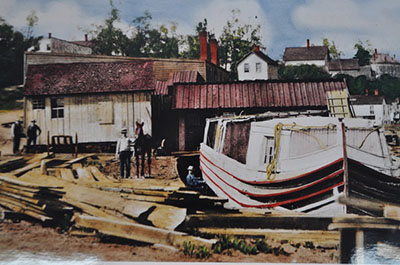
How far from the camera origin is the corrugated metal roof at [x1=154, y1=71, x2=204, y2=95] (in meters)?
4.32

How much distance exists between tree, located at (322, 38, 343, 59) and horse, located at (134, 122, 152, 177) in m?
2.17

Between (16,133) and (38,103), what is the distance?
0.40 m

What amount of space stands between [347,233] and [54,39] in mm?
3693

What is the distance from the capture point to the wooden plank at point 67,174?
414 cm

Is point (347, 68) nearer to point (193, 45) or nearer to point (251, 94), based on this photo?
point (251, 94)

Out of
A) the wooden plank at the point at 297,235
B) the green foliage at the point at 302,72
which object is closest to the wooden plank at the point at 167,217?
the wooden plank at the point at 297,235

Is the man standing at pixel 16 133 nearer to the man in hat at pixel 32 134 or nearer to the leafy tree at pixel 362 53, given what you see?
the man in hat at pixel 32 134

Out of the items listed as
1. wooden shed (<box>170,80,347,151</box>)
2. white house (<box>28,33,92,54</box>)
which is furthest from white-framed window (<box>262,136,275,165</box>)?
white house (<box>28,33,92,54</box>)

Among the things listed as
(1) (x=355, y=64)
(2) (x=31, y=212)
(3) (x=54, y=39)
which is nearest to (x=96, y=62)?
(3) (x=54, y=39)

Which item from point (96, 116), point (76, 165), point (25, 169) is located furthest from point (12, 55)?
point (76, 165)

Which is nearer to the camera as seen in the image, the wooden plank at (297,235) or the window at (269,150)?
the wooden plank at (297,235)

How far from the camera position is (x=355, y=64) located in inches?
167

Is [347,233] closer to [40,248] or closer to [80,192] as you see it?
[80,192]

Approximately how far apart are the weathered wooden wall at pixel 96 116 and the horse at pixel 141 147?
0.31 ft
